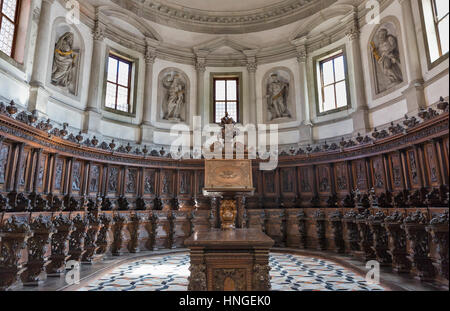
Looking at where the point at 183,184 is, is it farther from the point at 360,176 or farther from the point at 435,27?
the point at 435,27

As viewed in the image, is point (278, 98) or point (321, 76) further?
point (278, 98)

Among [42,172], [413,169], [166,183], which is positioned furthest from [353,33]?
[42,172]

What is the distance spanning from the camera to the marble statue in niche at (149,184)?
9789 mm

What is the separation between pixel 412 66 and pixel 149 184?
8781 mm

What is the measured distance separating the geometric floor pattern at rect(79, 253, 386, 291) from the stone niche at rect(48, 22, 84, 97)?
608cm

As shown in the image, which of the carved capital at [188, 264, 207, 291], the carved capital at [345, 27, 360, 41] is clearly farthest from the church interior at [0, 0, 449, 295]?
the carved capital at [345, 27, 360, 41]

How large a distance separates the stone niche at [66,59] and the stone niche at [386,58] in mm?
9859

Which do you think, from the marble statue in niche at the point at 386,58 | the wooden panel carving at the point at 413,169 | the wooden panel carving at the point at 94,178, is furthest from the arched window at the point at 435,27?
the wooden panel carving at the point at 94,178

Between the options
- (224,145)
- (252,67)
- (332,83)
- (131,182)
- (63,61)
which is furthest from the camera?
(252,67)

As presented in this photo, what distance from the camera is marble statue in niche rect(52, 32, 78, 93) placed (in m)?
8.73

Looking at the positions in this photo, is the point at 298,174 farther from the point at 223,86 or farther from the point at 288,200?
the point at 223,86

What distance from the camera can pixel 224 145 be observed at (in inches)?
168

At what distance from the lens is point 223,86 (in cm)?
1260
